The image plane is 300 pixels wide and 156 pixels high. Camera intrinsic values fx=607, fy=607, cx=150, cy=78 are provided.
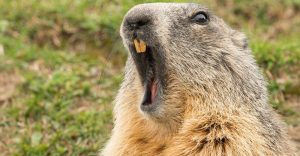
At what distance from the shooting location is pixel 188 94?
4.15 metres

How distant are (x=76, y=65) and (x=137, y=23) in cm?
281

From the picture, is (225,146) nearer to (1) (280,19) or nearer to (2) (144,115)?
(2) (144,115)

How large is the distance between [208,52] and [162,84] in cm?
43

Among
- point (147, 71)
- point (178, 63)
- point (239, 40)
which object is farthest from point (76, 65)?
point (178, 63)

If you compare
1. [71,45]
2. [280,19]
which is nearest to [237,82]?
[71,45]

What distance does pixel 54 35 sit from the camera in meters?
7.09

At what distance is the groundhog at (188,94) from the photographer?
4039 millimetres

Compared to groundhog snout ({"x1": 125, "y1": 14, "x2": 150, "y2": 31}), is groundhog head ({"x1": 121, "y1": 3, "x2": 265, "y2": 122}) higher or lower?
lower

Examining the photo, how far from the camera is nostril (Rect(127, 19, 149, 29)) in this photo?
3943 mm

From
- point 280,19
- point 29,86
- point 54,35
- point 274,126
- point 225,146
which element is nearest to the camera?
point 225,146

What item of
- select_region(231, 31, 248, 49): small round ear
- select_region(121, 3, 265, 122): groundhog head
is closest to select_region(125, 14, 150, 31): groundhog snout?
select_region(121, 3, 265, 122): groundhog head

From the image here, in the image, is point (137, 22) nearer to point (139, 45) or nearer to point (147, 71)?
point (139, 45)

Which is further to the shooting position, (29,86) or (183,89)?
(29,86)

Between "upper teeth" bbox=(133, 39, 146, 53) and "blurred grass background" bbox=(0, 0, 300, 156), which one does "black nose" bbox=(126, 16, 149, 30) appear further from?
"blurred grass background" bbox=(0, 0, 300, 156)
